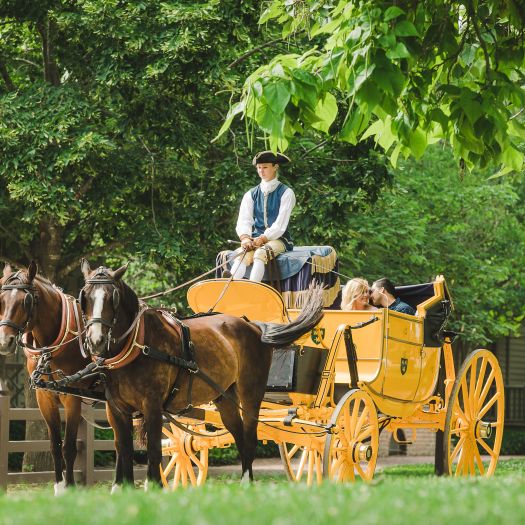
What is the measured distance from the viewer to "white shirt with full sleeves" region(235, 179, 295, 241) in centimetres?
1120

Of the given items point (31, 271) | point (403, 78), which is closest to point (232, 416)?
Answer: point (31, 271)

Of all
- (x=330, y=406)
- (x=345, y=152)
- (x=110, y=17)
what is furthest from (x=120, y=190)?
(x=330, y=406)

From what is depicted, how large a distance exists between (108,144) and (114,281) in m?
6.80

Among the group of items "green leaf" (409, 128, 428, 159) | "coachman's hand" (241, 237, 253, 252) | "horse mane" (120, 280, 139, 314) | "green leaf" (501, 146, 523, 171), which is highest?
"green leaf" (409, 128, 428, 159)

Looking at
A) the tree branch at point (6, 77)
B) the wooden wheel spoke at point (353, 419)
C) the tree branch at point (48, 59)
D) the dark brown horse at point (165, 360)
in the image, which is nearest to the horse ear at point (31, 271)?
the dark brown horse at point (165, 360)

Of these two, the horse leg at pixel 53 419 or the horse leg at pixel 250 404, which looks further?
the horse leg at pixel 53 419

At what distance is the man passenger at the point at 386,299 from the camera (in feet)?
40.3

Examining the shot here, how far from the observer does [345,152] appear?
18.2 meters

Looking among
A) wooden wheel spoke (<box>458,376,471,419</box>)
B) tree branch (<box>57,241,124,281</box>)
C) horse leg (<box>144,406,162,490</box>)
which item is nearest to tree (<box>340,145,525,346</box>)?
tree branch (<box>57,241,124,281</box>)

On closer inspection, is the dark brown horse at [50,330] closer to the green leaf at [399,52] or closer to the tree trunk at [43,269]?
the green leaf at [399,52]

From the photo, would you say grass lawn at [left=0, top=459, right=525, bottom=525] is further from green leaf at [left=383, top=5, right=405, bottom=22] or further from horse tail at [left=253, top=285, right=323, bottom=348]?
horse tail at [left=253, top=285, right=323, bottom=348]

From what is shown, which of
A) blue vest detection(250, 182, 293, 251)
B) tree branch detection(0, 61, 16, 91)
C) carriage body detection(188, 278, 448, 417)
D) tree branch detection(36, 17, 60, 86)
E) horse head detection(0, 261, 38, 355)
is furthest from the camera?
tree branch detection(0, 61, 16, 91)

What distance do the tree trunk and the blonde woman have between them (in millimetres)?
7278

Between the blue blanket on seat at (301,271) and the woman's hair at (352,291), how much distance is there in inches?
20.2
